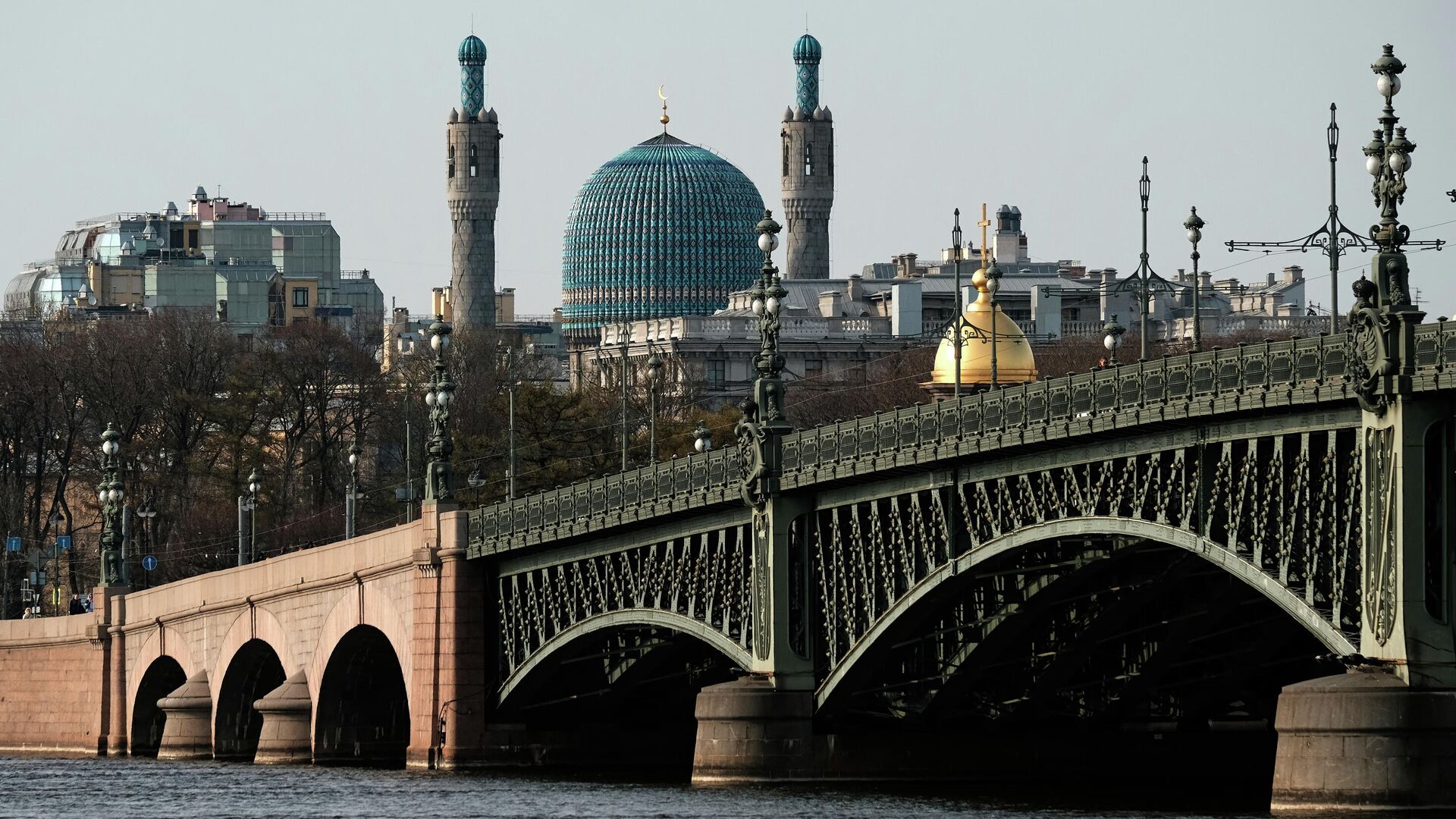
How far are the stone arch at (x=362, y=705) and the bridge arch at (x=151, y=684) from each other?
1075 centimetres

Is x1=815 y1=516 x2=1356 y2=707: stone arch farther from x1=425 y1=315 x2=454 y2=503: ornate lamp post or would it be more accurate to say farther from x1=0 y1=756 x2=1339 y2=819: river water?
x1=425 y1=315 x2=454 y2=503: ornate lamp post

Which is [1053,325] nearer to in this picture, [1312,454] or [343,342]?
[343,342]

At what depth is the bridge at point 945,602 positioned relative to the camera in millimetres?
49625

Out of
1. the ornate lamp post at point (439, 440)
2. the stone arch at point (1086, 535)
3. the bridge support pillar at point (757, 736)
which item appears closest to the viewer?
the stone arch at point (1086, 535)

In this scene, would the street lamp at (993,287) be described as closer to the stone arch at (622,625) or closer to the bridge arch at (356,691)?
the stone arch at (622,625)

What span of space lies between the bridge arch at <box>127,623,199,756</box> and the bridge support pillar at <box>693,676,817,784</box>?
34101mm

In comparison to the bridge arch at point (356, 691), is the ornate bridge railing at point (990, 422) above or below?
above

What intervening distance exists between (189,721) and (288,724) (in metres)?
7.98

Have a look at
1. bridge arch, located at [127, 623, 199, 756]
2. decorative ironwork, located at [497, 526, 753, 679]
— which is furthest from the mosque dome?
bridge arch, located at [127, 623, 199, 756]

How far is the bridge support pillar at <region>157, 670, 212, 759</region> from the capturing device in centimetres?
9244

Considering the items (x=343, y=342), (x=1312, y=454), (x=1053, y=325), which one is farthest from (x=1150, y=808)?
(x=1053, y=325)

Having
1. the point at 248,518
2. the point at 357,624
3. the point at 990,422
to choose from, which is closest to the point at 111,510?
the point at 357,624

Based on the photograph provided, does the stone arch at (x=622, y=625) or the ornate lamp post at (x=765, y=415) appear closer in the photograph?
the ornate lamp post at (x=765, y=415)

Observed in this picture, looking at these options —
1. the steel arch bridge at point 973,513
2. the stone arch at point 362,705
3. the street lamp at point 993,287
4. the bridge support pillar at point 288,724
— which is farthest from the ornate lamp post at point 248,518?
the street lamp at point 993,287
